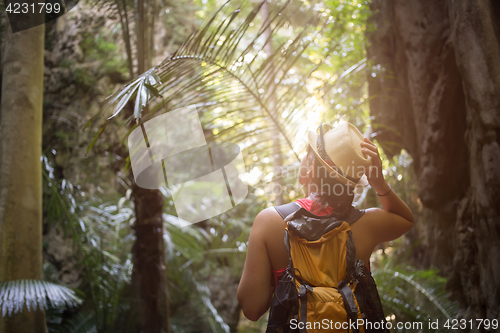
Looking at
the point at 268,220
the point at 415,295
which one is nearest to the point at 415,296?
the point at 415,295

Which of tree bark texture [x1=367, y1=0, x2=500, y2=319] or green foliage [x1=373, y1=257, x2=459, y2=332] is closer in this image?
tree bark texture [x1=367, y1=0, x2=500, y2=319]

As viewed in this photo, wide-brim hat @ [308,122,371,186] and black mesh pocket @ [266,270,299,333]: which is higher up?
wide-brim hat @ [308,122,371,186]

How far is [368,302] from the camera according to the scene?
1.15m

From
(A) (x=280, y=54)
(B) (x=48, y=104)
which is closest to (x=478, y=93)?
(A) (x=280, y=54)

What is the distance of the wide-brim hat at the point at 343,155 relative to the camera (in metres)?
1.24

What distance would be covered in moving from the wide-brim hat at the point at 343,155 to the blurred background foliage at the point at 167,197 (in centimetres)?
90

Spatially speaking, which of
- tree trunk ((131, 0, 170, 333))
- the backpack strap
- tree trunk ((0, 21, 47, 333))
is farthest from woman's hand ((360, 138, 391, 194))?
tree trunk ((0, 21, 47, 333))

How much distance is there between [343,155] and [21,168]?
203cm

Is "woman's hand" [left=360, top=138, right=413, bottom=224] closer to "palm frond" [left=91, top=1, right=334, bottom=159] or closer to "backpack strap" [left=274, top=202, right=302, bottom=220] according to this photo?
"backpack strap" [left=274, top=202, right=302, bottom=220]

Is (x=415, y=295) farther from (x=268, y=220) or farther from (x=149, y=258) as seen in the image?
(x=149, y=258)

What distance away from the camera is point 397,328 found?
8.31 ft

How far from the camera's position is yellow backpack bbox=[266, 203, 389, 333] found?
107 centimetres

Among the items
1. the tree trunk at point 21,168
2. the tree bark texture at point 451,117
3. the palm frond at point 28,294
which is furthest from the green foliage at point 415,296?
the tree trunk at point 21,168

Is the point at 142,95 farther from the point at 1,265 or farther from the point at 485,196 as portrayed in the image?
the point at 485,196
